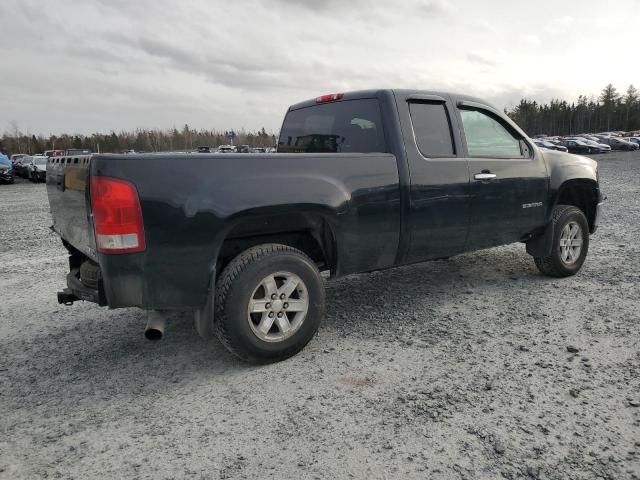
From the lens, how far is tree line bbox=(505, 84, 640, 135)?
109 metres

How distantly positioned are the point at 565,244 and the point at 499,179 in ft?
4.46

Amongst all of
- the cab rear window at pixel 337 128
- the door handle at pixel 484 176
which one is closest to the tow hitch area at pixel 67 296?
the cab rear window at pixel 337 128

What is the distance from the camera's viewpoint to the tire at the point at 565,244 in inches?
199

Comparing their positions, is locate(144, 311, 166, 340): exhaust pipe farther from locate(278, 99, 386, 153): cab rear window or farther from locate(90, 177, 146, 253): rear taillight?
locate(278, 99, 386, 153): cab rear window

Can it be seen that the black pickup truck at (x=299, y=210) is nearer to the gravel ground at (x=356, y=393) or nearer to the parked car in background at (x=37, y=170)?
the gravel ground at (x=356, y=393)

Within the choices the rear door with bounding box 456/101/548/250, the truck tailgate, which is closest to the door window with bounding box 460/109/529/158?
the rear door with bounding box 456/101/548/250

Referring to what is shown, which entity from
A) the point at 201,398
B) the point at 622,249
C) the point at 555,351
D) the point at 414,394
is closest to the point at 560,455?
the point at 414,394

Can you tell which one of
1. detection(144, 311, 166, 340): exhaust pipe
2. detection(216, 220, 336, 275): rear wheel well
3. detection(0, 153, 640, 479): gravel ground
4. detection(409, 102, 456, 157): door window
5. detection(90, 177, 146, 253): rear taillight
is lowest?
detection(0, 153, 640, 479): gravel ground

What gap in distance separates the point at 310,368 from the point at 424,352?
2.77 feet

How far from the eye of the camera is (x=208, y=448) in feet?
7.95

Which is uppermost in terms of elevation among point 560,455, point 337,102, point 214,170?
point 337,102

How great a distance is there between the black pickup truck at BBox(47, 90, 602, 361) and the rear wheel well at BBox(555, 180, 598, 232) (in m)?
0.43

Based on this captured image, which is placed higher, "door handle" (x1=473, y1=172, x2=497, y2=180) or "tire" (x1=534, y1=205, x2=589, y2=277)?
"door handle" (x1=473, y1=172, x2=497, y2=180)

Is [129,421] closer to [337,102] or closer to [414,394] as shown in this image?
[414,394]
